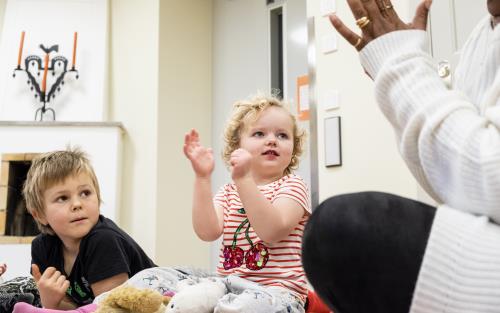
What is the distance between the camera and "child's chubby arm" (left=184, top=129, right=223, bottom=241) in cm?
114

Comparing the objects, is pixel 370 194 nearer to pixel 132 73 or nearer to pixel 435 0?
pixel 435 0

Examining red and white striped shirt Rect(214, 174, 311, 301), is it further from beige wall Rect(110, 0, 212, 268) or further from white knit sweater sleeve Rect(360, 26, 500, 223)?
beige wall Rect(110, 0, 212, 268)

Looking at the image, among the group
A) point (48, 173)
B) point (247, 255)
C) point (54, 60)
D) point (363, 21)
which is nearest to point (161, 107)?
point (54, 60)

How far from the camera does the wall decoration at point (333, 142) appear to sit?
2.20 meters

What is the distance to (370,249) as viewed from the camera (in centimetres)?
58

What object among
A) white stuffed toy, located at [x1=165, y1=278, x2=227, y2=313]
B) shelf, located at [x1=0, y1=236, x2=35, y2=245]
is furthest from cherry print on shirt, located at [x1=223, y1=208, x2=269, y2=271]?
shelf, located at [x1=0, y1=236, x2=35, y2=245]

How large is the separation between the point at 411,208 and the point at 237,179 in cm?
52

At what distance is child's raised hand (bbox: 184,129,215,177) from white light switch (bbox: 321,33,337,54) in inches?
51.4

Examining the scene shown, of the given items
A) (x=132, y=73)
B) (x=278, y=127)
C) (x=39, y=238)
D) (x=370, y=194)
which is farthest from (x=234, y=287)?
(x=132, y=73)

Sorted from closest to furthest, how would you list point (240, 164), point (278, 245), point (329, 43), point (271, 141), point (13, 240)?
1. point (240, 164)
2. point (278, 245)
3. point (271, 141)
4. point (329, 43)
5. point (13, 240)

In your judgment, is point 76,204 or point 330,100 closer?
point 76,204

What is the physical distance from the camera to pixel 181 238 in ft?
11.2

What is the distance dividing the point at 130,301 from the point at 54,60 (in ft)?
9.74

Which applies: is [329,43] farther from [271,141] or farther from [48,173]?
[48,173]
